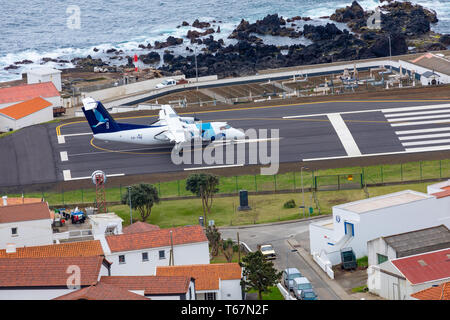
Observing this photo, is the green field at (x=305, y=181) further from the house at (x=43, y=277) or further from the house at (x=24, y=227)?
the house at (x=43, y=277)

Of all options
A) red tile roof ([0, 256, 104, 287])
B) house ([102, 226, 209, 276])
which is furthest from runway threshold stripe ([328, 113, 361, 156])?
red tile roof ([0, 256, 104, 287])

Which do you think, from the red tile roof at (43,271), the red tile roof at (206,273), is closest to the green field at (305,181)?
the red tile roof at (206,273)

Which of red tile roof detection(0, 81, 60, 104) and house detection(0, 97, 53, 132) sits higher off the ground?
red tile roof detection(0, 81, 60, 104)

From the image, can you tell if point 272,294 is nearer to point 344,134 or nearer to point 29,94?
point 344,134

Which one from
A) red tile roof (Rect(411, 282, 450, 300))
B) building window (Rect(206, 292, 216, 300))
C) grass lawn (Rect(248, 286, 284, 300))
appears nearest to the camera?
red tile roof (Rect(411, 282, 450, 300))

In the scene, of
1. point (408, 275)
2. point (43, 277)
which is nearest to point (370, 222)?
point (408, 275)

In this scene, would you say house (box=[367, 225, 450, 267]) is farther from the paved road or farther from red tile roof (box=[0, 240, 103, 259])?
red tile roof (box=[0, 240, 103, 259])
